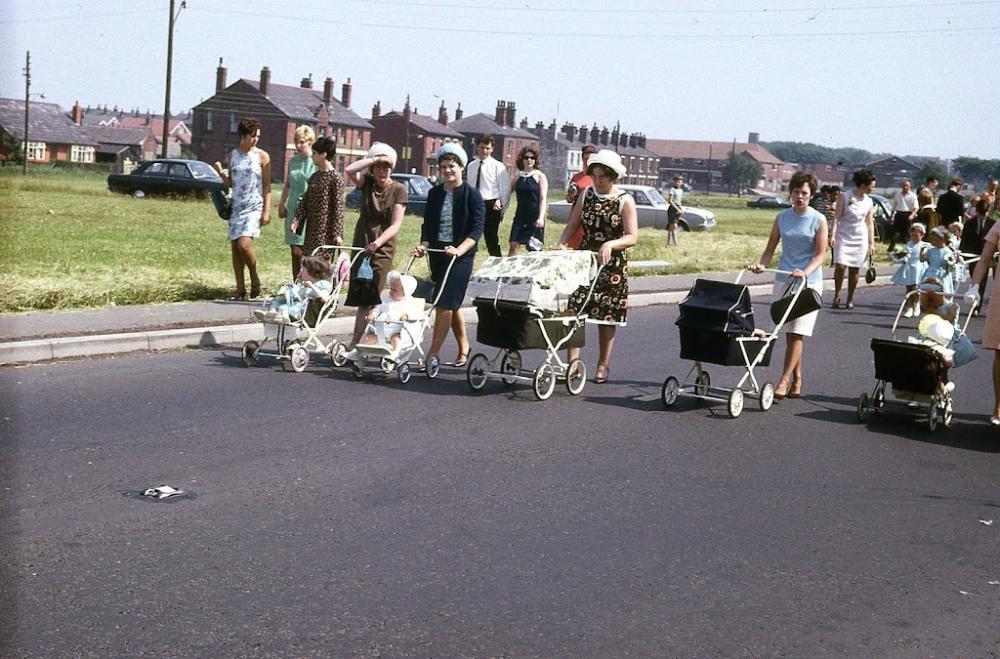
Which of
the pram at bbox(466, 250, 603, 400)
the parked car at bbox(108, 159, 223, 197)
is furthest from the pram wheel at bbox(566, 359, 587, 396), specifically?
the parked car at bbox(108, 159, 223, 197)

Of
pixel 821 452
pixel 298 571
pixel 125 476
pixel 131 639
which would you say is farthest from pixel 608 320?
pixel 131 639

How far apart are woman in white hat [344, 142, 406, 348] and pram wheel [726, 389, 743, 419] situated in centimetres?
315

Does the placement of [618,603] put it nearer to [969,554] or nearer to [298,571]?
[298,571]

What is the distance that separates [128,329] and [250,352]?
62.3 inches

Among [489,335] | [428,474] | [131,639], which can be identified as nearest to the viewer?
[131,639]

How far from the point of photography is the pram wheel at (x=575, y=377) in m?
10.5

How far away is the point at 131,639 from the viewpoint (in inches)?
185

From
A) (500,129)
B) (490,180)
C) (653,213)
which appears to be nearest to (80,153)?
(500,129)

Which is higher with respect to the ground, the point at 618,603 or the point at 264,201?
the point at 264,201

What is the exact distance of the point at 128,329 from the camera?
11.9 meters

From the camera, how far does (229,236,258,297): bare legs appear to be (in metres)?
14.1

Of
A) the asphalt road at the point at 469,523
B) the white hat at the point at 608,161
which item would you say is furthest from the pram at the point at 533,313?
the white hat at the point at 608,161

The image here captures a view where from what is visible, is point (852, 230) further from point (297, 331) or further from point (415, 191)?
point (415, 191)

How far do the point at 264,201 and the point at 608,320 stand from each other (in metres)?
5.05
